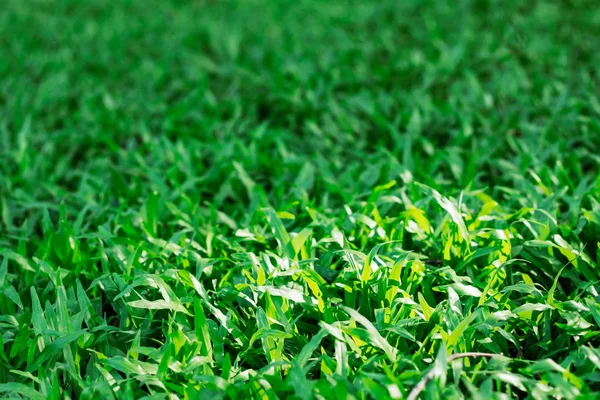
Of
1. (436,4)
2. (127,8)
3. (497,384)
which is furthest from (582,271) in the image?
(127,8)

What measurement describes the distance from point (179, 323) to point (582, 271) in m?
1.14

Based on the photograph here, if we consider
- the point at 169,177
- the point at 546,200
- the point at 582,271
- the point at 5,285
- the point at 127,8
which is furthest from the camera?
the point at 127,8

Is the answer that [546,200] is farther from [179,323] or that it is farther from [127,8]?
[127,8]

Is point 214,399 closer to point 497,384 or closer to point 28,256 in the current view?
point 497,384

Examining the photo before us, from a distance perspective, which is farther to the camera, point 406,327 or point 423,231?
point 423,231

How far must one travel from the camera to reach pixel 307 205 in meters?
2.34

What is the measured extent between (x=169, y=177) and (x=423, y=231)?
1.12 m

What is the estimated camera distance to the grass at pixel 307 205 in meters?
1.67

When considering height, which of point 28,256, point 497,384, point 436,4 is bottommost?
point 28,256

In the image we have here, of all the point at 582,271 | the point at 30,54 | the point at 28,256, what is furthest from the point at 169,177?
the point at 30,54

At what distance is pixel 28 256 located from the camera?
2.34 metres

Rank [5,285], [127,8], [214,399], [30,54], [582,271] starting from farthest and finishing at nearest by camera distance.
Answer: [127,8], [30,54], [5,285], [582,271], [214,399]

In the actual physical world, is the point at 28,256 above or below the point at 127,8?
below

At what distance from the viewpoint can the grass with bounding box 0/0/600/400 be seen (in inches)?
65.8
